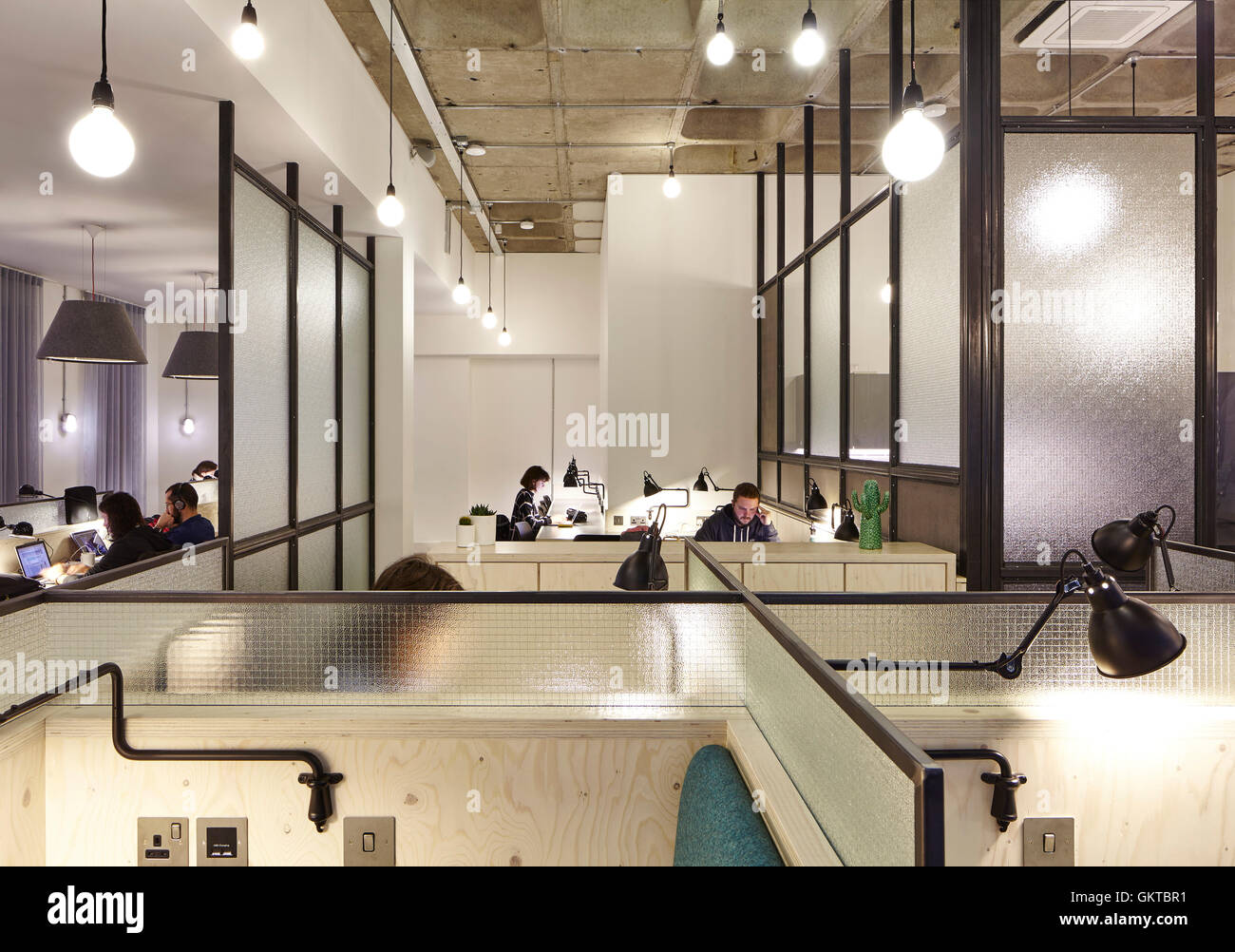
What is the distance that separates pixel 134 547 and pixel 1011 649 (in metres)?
3.30

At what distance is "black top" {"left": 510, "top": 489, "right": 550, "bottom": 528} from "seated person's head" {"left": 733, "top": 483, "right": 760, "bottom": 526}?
2044 mm

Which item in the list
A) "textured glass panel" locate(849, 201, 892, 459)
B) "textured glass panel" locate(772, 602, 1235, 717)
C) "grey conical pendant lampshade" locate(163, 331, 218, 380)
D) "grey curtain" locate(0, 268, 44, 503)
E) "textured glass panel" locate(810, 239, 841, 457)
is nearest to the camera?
"textured glass panel" locate(772, 602, 1235, 717)

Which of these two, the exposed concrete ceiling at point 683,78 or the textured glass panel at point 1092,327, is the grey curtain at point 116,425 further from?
the textured glass panel at point 1092,327

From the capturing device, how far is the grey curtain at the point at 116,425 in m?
7.30

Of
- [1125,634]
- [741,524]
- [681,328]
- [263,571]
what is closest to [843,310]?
[741,524]

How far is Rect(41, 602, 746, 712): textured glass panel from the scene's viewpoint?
168cm

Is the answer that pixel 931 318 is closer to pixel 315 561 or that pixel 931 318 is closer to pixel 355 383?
pixel 315 561

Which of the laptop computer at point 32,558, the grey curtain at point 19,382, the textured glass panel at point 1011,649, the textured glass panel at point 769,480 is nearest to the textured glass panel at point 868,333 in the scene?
the textured glass panel at point 769,480

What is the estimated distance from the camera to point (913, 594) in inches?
68.6

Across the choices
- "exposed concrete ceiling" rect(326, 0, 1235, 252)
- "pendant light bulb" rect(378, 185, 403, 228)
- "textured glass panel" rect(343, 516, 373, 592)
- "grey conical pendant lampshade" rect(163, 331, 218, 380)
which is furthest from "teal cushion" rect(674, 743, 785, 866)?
"grey conical pendant lampshade" rect(163, 331, 218, 380)

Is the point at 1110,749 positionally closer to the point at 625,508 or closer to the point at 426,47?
the point at 426,47

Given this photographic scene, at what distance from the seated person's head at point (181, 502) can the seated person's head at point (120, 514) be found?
0.25 metres

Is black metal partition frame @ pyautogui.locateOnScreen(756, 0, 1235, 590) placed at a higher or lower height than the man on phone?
higher

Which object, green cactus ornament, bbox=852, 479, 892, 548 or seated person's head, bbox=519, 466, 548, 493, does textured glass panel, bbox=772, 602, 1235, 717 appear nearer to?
green cactus ornament, bbox=852, 479, 892, 548
